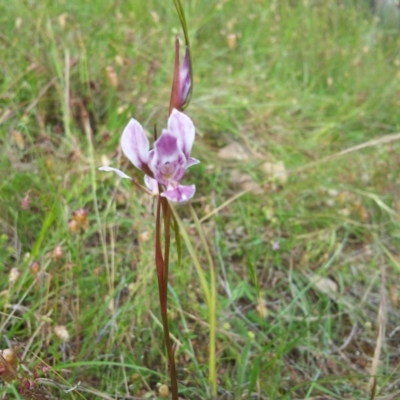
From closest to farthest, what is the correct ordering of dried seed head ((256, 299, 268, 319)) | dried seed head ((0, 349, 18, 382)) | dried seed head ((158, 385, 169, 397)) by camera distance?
dried seed head ((0, 349, 18, 382)) → dried seed head ((158, 385, 169, 397)) → dried seed head ((256, 299, 268, 319))

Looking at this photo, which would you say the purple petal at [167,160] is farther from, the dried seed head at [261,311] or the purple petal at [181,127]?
the dried seed head at [261,311]

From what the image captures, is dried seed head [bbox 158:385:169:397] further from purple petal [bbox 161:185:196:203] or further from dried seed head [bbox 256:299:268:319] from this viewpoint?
purple petal [bbox 161:185:196:203]

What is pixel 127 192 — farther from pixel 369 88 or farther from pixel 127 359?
pixel 369 88

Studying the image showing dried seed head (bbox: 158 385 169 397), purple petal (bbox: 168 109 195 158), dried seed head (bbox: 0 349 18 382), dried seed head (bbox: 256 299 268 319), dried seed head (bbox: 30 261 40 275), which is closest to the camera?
purple petal (bbox: 168 109 195 158)

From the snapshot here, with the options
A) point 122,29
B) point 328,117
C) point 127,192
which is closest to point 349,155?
point 328,117

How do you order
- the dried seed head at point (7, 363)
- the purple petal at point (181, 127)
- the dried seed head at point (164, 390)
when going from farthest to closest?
the dried seed head at point (164, 390), the dried seed head at point (7, 363), the purple petal at point (181, 127)

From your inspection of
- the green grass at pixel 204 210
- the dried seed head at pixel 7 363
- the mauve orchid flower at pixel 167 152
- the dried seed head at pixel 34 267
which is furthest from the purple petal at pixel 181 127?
the dried seed head at pixel 34 267

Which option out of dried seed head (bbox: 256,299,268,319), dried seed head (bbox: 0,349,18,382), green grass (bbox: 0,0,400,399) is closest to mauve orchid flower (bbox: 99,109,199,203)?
green grass (bbox: 0,0,400,399)
